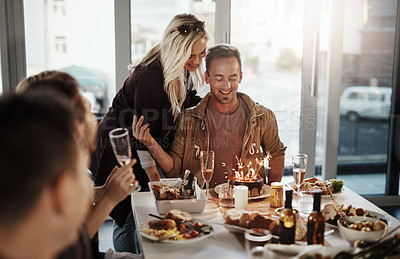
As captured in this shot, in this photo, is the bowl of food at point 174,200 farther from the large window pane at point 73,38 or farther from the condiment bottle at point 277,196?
the large window pane at point 73,38

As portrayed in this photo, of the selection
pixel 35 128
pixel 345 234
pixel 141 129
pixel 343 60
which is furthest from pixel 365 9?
pixel 35 128

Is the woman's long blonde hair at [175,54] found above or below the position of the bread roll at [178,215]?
above

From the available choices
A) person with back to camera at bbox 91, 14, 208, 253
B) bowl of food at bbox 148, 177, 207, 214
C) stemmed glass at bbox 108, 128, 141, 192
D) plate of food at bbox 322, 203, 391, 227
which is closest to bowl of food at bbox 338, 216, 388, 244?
plate of food at bbox 322, 203, 391, 227

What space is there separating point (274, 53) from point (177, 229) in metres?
2.58

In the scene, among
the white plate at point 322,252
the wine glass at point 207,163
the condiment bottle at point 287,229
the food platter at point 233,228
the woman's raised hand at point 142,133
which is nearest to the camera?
the white plate at point 322,252

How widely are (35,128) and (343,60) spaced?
3.61 metres

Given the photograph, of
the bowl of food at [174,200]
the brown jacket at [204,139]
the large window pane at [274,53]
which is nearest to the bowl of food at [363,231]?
the bowl of food at [174,200]

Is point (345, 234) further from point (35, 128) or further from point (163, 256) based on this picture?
point (35, 128)

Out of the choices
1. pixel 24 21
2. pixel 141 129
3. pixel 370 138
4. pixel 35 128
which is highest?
pixel 24 21

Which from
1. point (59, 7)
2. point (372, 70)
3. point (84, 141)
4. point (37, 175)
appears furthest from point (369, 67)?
point (37, 175)

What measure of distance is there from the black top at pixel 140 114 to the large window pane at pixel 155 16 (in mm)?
1170

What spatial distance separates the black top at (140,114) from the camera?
237 cm

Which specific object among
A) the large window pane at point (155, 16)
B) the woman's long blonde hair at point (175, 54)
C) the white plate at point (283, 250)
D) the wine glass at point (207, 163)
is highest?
the large window pane at point (155, 16)

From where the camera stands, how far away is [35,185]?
0.77 m
